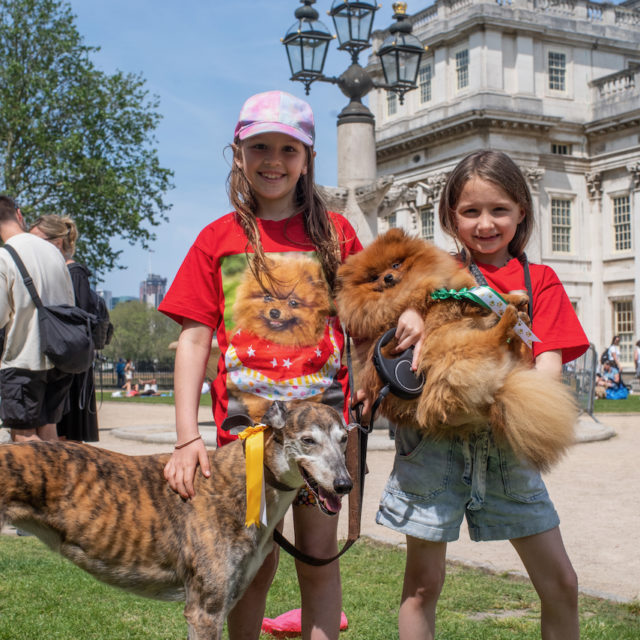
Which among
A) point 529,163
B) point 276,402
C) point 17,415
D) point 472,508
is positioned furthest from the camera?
point 529,163

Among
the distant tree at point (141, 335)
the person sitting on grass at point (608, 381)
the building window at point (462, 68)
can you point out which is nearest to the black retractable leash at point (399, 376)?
the person sitting on grass at point (608, 381)

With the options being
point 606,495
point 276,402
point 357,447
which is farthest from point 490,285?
point 606,495

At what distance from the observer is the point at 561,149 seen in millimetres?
45938

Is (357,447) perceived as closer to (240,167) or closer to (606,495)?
(240,167)

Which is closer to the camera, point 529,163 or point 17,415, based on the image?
point 17,415

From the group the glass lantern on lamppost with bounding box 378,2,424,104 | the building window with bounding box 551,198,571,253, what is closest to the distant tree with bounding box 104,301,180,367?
the building window with bounding box 551,198,571,253

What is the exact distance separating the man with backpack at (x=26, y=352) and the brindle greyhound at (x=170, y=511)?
2943mm

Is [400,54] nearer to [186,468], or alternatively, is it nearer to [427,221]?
[186,468]

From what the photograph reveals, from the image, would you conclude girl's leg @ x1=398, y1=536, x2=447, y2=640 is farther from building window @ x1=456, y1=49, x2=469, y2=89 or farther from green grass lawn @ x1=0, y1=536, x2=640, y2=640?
building window @ x1=456, y1=49, x2=469, y2=89

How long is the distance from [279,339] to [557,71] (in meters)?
48.2

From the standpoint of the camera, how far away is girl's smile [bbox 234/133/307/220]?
3586 millimetres

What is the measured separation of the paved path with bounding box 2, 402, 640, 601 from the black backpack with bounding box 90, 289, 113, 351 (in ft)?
8.05

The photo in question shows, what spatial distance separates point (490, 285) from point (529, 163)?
4289 cm

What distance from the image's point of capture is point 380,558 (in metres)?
6.36
